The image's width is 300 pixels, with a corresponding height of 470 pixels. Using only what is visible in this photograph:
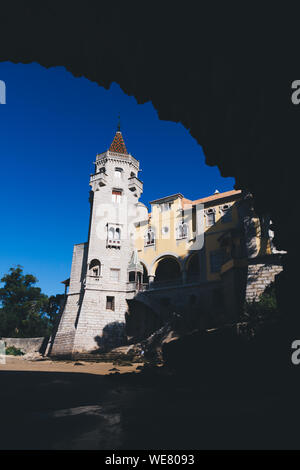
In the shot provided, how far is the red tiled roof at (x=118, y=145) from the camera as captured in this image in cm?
3678

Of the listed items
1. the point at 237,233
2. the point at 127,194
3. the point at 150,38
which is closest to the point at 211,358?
the point at 150,38

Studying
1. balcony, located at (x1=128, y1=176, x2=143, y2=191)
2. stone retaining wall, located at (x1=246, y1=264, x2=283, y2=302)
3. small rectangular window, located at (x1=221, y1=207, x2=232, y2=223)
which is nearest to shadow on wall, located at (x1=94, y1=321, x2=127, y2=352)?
stone retaining wall, located at (x1=246, y1=264, x2=283, y2=302)

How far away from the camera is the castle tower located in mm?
27078

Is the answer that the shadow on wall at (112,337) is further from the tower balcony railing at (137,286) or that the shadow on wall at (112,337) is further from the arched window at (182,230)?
the arched window at (182,230)

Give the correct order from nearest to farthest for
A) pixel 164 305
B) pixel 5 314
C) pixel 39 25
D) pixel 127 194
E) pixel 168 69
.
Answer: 1. pixel 39 25
2. pixel 168 69
3. pixel 164 305
4. pixel 127 194
5. pixel 5 314

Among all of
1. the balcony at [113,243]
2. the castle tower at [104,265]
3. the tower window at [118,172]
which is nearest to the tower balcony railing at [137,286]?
the castle tower at [104,265]

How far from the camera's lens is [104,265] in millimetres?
29875

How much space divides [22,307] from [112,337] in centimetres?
2811

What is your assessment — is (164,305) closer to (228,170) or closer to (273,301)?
(273,301)

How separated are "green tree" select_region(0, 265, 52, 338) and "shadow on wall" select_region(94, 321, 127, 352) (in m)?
23.6

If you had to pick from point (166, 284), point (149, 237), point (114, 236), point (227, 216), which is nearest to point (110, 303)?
point (166, 284)

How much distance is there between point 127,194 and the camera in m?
33.1

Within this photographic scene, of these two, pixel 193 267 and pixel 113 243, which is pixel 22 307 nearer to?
pixel 113 243

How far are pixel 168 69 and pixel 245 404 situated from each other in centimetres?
840
